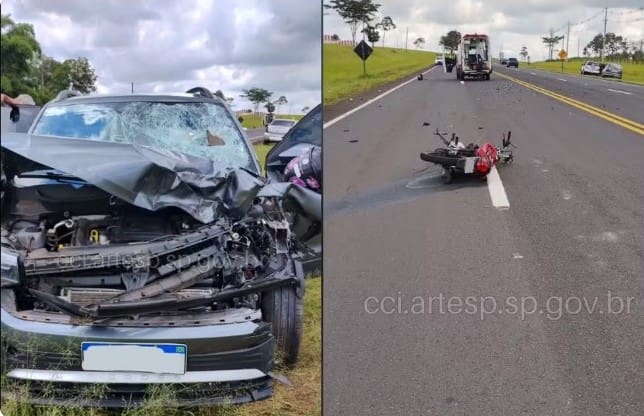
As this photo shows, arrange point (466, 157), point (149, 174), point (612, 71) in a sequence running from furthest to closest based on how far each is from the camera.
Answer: point (612, 71) → point (466, 157) → point (149, 174)

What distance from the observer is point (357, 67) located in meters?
1.69

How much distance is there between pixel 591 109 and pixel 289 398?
1111mm

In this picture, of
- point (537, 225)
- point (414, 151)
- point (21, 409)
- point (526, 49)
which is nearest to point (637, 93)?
point (526, 49)

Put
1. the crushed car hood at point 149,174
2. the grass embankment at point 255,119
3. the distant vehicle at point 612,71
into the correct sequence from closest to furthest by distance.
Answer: the crushed car hood at point 149,174, the grass embankment at point 255,119, the distant vehicle at point 612,71

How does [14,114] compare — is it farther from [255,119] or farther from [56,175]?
[255,119]

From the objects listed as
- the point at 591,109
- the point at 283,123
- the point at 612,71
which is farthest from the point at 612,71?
the point at 283,123

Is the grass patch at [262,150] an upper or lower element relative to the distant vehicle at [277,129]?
lower

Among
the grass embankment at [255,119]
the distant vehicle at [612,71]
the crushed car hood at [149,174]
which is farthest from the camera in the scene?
the distant vehicle at [612,71]

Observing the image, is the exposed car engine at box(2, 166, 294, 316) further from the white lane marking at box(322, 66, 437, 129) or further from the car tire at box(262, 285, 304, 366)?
the white lane marking at box(322, 66, 437, 129)

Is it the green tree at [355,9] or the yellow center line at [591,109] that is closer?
the green tree at [355,9]

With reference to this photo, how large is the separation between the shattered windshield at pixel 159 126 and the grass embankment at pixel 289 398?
8 centimetres

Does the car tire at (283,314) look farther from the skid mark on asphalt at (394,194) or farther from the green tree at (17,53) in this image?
the green tree at (17,53)

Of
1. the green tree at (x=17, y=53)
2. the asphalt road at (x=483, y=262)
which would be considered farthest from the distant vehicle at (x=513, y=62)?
the green tree at (x=17, y=53)

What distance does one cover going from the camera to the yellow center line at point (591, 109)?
5.90ft
